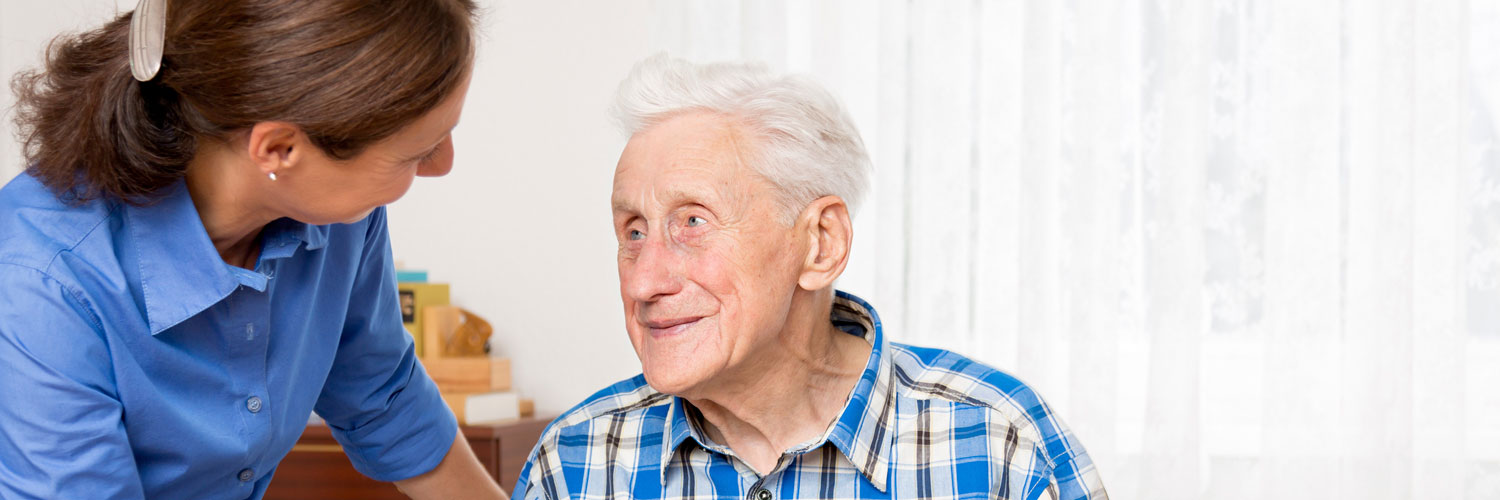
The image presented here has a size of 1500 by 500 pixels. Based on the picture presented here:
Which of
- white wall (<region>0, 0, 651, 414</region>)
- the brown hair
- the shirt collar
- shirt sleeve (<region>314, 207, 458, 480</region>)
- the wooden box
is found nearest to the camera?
the brown hair

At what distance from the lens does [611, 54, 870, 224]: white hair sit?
1.53m

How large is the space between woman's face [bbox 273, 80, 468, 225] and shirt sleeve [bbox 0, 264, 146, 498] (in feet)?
0.84

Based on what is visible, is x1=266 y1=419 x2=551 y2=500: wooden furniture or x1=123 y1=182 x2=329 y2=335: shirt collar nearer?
x1=123 y1=182 x2=329 y2=335: shirt collar

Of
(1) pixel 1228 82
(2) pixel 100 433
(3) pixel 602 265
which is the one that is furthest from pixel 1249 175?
(2) pixel 100 433

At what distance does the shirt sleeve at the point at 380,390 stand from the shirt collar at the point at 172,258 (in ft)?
1.12

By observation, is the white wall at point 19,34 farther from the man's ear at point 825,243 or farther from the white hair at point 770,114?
the man's ear at point 825,243

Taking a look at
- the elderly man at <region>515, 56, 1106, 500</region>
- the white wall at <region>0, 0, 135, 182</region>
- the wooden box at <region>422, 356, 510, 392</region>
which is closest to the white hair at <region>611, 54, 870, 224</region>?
the elderly man at <region>515, 56, 1106, 500</region>

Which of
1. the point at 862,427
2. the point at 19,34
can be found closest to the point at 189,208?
the point at 862,427

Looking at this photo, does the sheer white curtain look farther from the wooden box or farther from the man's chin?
the man's chin

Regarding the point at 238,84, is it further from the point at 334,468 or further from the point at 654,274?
the point at 334,468

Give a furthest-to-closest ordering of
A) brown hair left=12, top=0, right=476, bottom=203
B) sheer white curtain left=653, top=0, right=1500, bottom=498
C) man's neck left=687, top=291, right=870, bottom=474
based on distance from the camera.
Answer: sheer white curtain left=653, top=0, right=1500, bottom=498 < man's neck left=687, top=291, right=870, bottom=474 < brown hair left=12, top=0, right=476, bottom=203

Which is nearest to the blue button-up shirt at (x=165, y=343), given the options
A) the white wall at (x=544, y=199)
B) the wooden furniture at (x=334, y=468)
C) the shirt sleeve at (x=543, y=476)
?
the shirt sleeve at (x=543, y=476)

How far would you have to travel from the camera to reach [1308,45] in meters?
3.21

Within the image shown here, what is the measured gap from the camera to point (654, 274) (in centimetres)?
150
